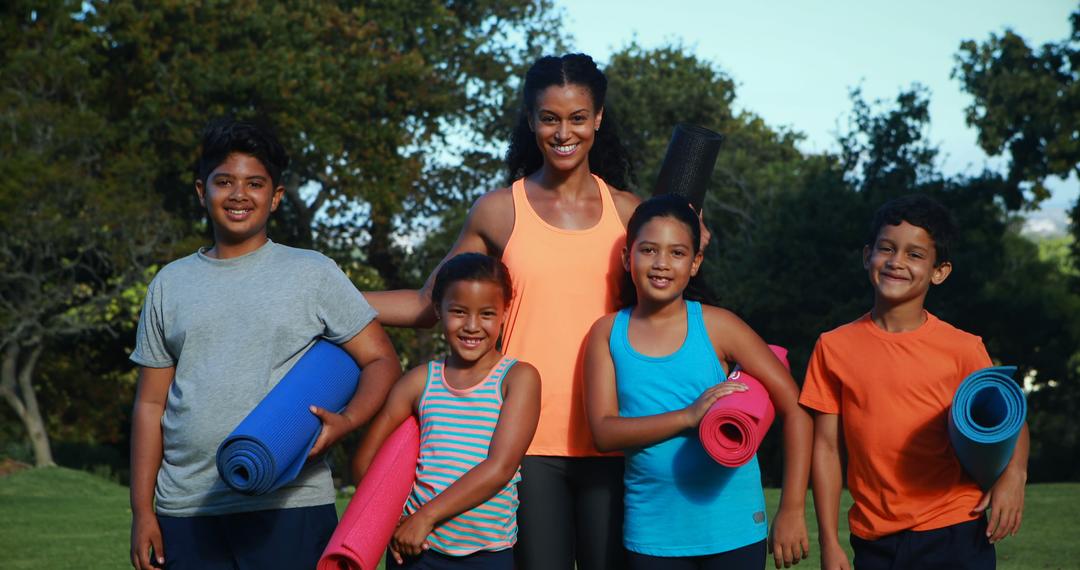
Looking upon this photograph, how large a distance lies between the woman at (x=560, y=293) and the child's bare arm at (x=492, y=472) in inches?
8.3

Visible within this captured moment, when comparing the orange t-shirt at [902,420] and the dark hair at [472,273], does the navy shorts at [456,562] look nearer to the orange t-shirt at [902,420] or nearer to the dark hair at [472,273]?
the dark hair at [472,273]

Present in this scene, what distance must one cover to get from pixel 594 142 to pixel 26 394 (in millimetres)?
21377

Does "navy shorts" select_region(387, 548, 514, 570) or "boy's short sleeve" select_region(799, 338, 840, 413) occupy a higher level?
"boy's short sleeve" select_region(799, 338, 840, 413)

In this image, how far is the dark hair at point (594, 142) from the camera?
4.41 meters

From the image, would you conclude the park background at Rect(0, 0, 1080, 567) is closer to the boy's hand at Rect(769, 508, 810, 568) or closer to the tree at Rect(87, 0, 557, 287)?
the tree at Rect(87, 0, 557, 287)

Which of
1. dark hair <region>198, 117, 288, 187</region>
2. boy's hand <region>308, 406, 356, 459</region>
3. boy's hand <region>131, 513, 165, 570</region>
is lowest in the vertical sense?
boy's hand <region>131, 513, 165, 570</region>

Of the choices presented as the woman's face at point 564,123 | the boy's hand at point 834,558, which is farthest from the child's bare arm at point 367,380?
the boy's hand at point 834,558

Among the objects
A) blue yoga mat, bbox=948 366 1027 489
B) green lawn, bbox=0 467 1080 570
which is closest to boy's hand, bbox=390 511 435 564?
blue yoga mat, bbox=948 366 1027 489

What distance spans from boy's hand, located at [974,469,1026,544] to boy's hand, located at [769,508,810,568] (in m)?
0.61

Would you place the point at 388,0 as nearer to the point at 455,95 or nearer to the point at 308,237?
the point at 455,95

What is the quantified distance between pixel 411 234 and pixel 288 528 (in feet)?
82.1

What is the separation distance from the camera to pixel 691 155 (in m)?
4.62

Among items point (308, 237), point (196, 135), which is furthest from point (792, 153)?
point (196, 135)

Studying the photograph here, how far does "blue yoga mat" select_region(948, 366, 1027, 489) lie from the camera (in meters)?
3.79
